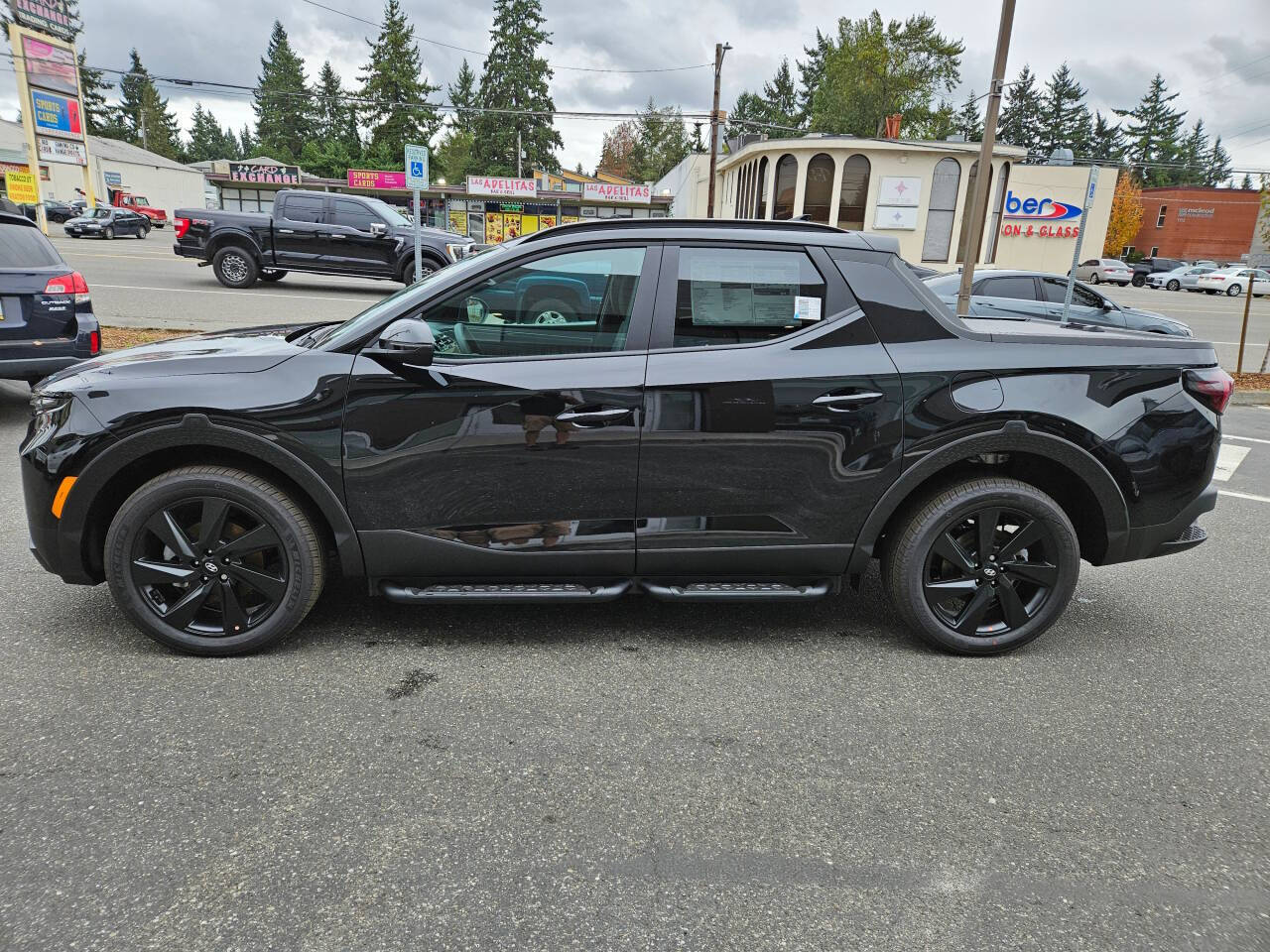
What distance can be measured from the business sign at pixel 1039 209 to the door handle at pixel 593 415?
41.2 meters

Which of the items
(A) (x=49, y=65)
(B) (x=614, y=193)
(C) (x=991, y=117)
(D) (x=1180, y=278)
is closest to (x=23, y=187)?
(A) (x=49, y=65)

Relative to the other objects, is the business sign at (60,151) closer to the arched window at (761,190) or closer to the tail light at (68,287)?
the tail light at (68,287)

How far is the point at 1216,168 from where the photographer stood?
96.3 meters

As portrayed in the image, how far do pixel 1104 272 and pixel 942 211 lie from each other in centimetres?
1767

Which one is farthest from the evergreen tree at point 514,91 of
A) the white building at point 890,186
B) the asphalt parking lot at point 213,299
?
the asphalt parking lot at point 213,299

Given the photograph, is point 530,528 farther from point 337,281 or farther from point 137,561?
point 337,281

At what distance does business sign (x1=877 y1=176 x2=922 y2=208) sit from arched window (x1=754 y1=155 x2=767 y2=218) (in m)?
4.74

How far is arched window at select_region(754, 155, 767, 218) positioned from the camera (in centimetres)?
3556

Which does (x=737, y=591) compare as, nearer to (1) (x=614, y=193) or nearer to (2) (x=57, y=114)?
(2) (x=57, y=114)

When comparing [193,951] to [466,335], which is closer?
[193,951]

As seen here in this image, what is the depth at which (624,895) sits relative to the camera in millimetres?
2125

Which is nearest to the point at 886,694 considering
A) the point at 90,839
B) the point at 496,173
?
the point at 90,839

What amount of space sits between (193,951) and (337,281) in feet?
69.5

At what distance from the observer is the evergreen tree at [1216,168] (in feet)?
315
